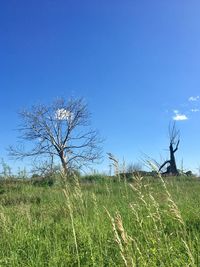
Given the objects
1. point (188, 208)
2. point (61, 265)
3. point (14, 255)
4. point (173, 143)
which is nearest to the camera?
point (61, 265)

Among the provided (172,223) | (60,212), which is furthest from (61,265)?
(60,212)

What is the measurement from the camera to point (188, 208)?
19.6 ft

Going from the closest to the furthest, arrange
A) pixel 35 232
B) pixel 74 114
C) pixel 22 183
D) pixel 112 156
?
pixel 112 156 → pixel 35 232 → pixel 22 183 → pixel 74 114

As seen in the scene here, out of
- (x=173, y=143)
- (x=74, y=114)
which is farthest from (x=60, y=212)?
(x=74, y=114)

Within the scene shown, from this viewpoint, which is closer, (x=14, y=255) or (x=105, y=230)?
(x=14, y=255)

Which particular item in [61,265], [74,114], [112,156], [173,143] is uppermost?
[74,114]

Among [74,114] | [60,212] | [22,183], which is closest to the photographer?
[60,212]

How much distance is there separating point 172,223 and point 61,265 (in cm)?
195

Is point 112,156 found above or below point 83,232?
above

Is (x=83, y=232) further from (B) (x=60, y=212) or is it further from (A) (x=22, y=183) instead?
(A) (x=22, y=183)

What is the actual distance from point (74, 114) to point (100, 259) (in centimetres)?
3817

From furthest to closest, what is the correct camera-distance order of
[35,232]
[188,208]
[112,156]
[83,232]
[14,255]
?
[188,208], [35,232], [83,232], [14,255], [112,156]

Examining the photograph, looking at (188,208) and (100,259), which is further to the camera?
(188,208)

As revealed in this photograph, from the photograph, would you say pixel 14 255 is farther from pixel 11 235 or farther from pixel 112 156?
pixel 112 156
